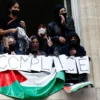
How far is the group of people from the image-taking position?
12.9m

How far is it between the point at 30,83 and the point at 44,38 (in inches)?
48.3

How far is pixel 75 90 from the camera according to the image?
12492 millimetres

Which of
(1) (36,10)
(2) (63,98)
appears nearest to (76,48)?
(2) (63,98)

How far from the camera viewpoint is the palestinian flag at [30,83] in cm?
Result: 1240

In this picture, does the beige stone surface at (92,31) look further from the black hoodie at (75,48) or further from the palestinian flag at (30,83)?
the palestinian flag at (30,83)

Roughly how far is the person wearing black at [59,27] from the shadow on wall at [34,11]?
0.91 meters

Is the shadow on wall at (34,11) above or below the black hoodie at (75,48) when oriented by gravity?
above

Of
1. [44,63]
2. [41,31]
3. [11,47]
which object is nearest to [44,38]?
[41,31]

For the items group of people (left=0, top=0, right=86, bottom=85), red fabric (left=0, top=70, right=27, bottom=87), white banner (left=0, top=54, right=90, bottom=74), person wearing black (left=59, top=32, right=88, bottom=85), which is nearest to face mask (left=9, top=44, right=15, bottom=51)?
group of people (left=0, top=0, right=86, bottom=85)

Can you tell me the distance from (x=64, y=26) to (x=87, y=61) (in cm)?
103

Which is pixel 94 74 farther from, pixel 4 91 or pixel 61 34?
pixel 4 91

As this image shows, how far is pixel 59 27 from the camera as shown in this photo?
1346 centimetres

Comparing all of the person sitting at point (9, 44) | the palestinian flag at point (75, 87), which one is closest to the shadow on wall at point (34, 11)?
the person sitting at point (9, 44)

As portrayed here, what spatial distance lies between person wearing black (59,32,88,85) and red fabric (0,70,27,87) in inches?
43.9
